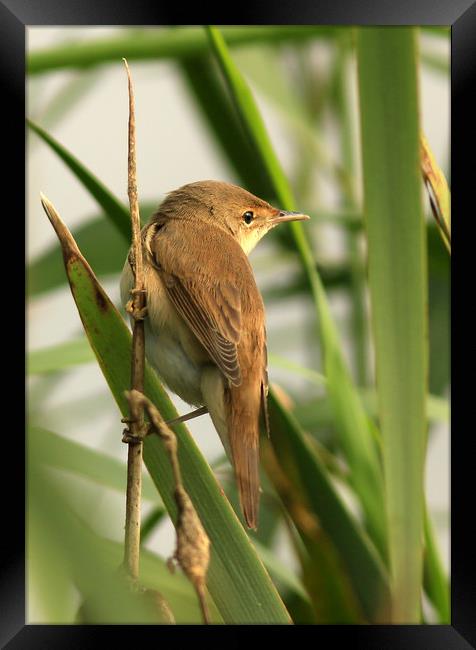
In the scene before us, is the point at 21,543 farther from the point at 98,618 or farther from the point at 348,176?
the point at 348,176

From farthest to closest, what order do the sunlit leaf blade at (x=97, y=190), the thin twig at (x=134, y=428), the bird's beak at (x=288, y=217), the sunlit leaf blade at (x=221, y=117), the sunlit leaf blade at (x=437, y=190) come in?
the sunlit leaf blade at (x=221, y=117)
the bird's beak at (x=288, y=217)
the sunlit leaf blade at (x=437, y=190)
the sunlit leaf blade at (x=97, y=190)
the thin twig at (x=134, y=428)

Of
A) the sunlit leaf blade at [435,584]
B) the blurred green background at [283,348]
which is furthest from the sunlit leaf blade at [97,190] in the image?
the sunlit leaf blade at [435,584]

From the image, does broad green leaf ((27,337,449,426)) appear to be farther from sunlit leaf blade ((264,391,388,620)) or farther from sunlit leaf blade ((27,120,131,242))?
sunlit leaf blade ((27,120,131,242))

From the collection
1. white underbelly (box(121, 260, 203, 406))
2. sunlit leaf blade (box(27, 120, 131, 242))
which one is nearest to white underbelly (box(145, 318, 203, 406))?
white underbelly (box(121, 260, 203, 406))

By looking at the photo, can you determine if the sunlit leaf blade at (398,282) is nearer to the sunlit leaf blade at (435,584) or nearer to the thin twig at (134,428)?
the sunlit leaf blade at (435,584)

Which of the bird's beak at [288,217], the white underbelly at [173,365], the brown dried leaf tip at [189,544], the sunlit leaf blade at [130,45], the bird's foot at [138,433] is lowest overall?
the brown dried leaf tip at [189,544]

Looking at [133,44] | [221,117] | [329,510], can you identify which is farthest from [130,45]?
[329,510]

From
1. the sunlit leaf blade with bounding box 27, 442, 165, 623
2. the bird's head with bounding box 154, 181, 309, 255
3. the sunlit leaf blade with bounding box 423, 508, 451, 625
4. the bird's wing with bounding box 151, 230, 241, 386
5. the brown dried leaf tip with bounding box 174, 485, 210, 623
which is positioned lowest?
the sunlit leaf blade with bounding box 423, 508, 451, 625
